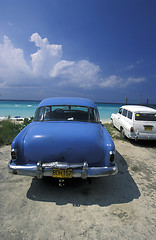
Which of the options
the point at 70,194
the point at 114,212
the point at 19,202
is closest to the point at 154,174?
the point at 114,212

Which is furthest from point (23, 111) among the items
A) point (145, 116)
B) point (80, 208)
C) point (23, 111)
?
point (80, 208)

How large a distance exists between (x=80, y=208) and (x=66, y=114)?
223 centimetres

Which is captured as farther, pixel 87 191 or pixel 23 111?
pixel 23 111

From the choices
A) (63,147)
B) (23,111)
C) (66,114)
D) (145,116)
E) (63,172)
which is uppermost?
(66,114)

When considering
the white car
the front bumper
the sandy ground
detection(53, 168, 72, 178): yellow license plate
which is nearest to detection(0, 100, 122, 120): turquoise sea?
the white car

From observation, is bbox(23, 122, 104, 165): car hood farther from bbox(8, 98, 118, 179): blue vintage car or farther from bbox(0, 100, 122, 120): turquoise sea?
bbox(0, 100, 122, 120): turquoise sea

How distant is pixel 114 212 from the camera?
2.23 m

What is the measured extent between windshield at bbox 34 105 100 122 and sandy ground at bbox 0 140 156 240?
1.56 meters

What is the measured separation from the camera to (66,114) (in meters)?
3.64

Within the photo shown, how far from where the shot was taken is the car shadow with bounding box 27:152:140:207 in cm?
251

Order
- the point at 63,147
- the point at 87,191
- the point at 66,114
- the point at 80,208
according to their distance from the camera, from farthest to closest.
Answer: the point at 66,114 < the point at 87,191 < the point at 63,147 < the point at 80,208

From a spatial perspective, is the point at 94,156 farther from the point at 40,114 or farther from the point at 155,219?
the point at 40,114

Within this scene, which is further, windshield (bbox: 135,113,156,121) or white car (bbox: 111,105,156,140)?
windshield (bbox: 135,113,156,121)

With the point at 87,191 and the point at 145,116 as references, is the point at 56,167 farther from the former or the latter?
the point at 145,116
